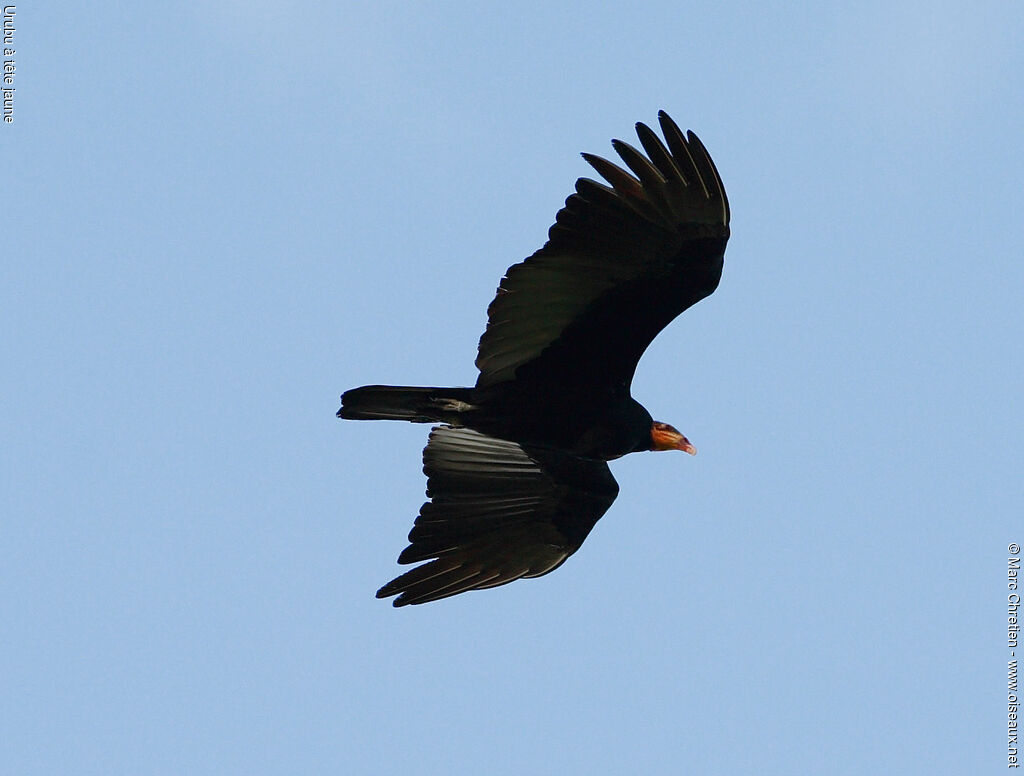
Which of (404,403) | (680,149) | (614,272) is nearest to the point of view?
(680,149)

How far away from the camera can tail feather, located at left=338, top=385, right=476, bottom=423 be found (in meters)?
9.95

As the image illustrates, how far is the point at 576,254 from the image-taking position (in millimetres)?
9508

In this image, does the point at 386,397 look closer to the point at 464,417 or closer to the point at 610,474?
the point at 464,417

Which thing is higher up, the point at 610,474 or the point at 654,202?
the point at 654,202

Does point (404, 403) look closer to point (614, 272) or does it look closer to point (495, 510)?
point (495, 510)

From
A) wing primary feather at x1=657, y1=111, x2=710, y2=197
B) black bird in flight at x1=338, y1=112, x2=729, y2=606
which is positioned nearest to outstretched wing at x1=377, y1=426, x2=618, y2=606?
black bird in flight at x1=338, y1=112, x2=729, y2=606

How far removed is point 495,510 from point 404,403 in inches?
43.9

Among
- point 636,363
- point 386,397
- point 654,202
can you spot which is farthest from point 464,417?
point 654,202

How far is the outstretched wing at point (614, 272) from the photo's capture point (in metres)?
9.28

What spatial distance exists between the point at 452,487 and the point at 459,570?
25.2 inches

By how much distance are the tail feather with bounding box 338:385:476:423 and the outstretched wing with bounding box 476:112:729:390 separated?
208 millimetres

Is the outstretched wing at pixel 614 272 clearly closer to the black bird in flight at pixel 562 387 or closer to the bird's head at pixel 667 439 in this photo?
the black bird in flight at pixel 562 387

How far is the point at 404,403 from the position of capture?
33.0 feet

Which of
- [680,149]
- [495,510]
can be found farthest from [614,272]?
[495,510]
